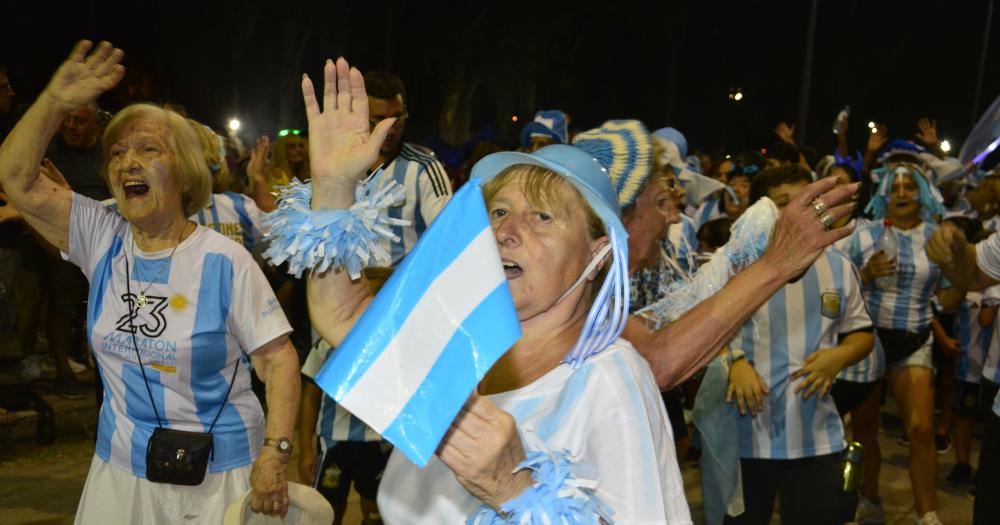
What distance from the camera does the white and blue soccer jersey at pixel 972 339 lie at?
695 centimetres

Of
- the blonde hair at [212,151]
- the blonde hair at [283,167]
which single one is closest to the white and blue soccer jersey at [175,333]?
the blonde hair at [212,151]

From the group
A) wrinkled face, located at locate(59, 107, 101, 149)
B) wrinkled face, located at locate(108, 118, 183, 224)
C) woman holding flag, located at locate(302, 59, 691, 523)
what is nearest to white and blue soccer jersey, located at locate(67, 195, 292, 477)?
wrinkled face, located at locate(108, 118, 183, 224)

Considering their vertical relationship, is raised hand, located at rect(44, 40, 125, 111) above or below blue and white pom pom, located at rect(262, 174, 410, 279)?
above

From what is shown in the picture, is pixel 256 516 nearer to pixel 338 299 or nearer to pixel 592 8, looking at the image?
pixel 338 299

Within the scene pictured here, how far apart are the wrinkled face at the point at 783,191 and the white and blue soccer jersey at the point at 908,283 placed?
2188 mm

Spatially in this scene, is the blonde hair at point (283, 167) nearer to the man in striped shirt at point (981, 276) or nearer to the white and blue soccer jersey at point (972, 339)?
the man in striped shirt at point (981, 276)

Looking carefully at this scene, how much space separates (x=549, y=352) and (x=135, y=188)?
1848 millimetres

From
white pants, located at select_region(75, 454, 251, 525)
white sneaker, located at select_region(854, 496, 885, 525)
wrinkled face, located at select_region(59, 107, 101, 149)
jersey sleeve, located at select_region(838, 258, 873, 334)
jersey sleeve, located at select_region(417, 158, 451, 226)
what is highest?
wrinkled face, located at select_region(59, 107, 101, 149)

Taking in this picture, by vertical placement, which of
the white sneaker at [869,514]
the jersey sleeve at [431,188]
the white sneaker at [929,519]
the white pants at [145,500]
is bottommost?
the white sneaker at [869,514]

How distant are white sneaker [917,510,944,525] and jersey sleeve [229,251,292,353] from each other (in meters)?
4.44

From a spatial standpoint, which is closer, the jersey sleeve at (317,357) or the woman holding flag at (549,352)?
the woman holding flag at (549,352)

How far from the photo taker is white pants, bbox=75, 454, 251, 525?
10.1ft

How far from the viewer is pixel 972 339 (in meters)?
7.23

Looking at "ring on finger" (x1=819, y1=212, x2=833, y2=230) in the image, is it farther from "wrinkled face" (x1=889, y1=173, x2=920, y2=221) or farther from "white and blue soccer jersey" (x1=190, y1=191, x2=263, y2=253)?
"wrinkled face" (x1=889, y1=173, x2=920, y2=221)
